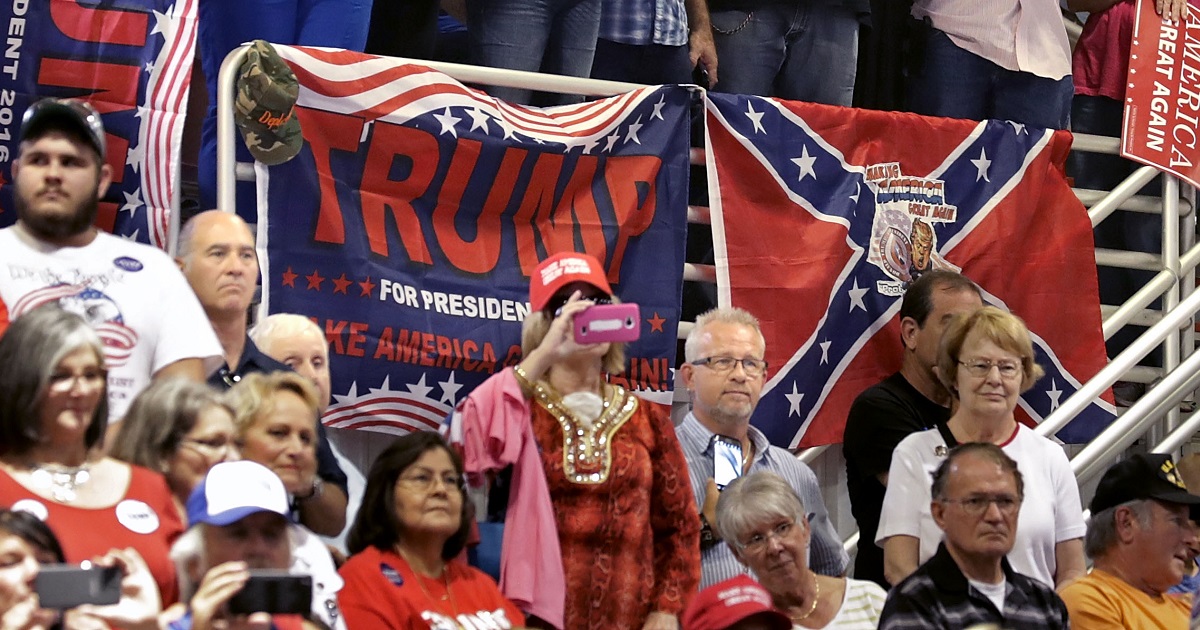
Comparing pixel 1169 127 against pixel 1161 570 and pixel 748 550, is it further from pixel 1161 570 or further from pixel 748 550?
pixel 748 550

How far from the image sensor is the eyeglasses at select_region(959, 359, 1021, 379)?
473cm

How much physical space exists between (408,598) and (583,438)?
0.70m

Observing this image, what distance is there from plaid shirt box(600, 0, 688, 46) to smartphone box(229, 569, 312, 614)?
3272 millimetres

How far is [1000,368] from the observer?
15.6ft

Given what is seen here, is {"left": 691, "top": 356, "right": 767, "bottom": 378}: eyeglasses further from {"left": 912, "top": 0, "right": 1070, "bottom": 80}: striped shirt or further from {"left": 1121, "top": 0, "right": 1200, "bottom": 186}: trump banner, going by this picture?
{"left": 1121, "top": 0, "right": 1200, "bottom": 186}: trump banner

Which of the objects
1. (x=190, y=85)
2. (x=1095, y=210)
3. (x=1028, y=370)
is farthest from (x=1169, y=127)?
(x=190, y=85)

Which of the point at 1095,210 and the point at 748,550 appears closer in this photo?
the point at 748,550

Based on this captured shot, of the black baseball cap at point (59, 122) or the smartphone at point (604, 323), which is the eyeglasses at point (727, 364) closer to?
the smartphone at point (604, 323)

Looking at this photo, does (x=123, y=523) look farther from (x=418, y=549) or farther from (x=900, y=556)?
(x=900, y=556)

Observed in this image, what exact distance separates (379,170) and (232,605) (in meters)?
2.50

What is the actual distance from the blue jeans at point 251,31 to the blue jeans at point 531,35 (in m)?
0.40

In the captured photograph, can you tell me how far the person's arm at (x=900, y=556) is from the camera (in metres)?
4.54

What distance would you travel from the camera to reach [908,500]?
181 inches

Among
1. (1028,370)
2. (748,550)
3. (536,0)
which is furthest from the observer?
(536,0)
